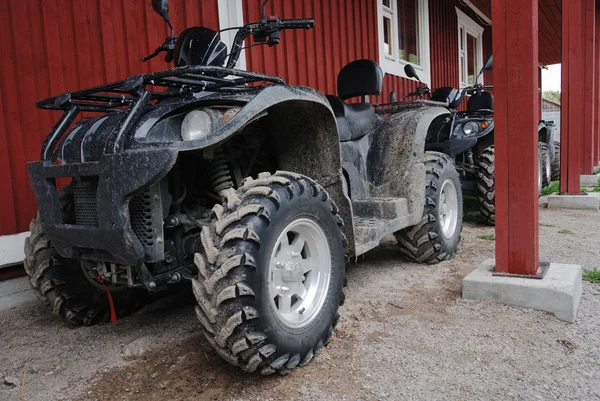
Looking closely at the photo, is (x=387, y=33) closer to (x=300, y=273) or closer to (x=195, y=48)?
(x=195, y=48)

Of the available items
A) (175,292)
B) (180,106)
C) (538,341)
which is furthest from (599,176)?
(180,106)

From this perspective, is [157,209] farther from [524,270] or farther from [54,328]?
[524,270]

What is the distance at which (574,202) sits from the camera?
7.23 m

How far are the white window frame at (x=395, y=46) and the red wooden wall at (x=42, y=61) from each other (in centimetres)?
550

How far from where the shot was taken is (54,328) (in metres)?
3.14

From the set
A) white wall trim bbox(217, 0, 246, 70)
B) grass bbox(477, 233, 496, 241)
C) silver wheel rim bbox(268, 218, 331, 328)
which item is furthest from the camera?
white wall trim bbox(217, 0, 246, 70)

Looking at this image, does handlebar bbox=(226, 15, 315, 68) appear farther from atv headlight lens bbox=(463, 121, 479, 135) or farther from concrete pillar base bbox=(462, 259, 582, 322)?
atv headlight lens bbox=(463, 121, 479, 135)

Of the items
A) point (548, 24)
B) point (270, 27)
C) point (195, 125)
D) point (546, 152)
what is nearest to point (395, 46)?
point (546, 152)

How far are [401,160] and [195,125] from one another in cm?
225

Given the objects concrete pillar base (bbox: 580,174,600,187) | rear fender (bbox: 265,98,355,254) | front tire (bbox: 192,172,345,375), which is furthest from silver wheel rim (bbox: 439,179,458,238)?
concrete pillar base (bbox: 580,174,600,187)

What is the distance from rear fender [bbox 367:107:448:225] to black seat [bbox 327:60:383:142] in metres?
0.19

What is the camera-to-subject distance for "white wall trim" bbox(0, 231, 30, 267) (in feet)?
12.2

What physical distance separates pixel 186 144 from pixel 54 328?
1.97m

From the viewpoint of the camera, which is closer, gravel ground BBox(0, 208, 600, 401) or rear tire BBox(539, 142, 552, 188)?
gravel ground BBox(0, 208, 600, 401)
